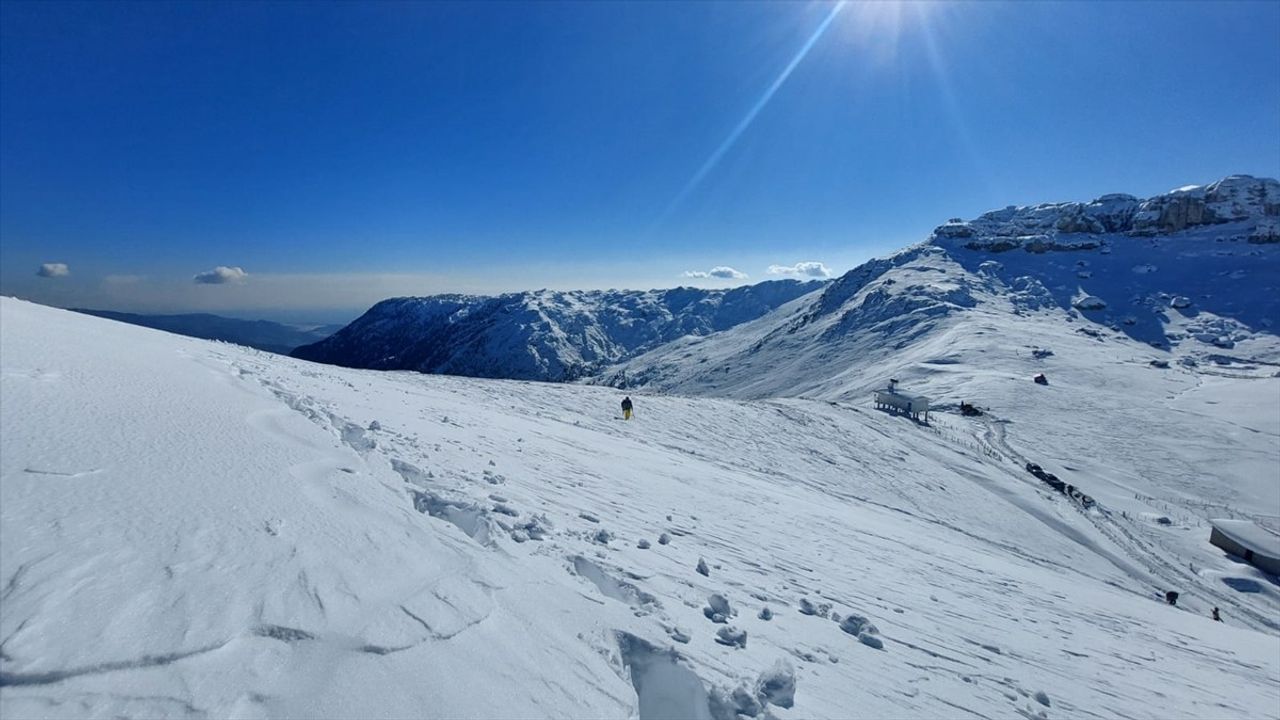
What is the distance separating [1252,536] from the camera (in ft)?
81.5

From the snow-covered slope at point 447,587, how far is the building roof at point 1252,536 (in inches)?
711

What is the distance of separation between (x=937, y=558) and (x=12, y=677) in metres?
13.7

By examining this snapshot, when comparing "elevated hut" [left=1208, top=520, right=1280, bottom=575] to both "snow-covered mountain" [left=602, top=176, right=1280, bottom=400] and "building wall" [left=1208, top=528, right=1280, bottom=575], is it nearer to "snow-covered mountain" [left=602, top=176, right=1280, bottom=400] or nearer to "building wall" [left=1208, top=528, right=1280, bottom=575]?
"building wall" [left=1208, top=528, right=1280, bottom=575]

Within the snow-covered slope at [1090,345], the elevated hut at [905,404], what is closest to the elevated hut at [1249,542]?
the snow-covered slope at [1090,345]

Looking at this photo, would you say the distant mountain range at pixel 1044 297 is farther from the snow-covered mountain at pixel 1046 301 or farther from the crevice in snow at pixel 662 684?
the crevice in snow at pixel 662 684

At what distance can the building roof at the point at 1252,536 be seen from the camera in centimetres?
2395

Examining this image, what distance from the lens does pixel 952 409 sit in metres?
49.2

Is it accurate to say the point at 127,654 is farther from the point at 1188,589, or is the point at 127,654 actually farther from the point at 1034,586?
the point at 1188,589

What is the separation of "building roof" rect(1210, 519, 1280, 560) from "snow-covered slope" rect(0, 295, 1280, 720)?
1806cm

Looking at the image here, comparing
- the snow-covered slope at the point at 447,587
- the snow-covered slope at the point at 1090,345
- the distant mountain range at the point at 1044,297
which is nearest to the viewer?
the snow-covered slope at the point at 447,587

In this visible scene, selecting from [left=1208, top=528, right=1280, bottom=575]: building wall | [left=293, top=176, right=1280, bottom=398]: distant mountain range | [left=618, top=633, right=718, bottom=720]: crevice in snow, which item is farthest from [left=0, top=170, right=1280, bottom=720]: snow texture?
[left=293, top=176, right=1280, bottom=398]: distant mountain range

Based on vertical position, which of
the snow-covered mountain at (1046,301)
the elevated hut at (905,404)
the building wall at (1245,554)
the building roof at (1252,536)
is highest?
the snow-covered mountain at (1046,301)

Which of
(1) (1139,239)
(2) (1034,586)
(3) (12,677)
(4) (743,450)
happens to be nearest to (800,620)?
(3) (12,677)

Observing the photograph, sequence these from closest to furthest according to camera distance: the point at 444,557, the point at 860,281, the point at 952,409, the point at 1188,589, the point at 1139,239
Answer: the point at 444,557 → the point at 1188,589 → the point at 952,409 → the point at 1139,239 → the point at 860,281
